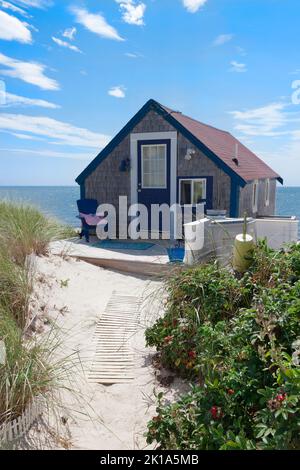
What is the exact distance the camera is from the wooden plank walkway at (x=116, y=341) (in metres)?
4.34

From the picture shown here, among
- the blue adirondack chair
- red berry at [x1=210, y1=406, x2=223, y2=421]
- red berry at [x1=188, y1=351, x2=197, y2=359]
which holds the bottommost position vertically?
red berry at [x1=188, y1=351, x2=197, y2=359]

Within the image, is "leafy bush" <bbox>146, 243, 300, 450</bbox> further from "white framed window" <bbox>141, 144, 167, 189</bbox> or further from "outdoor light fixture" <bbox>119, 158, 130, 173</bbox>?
"outdoor light fixture" <bbox>119, 158, 130, 173</bbox>

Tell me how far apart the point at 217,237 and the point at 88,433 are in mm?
3691

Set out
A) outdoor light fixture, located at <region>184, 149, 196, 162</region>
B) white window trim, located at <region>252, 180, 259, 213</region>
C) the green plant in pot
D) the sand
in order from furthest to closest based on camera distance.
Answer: white window trim, located at <region>252, 180, 259, 213</region> < outdoor light fixture, located at <region>184, 149, 196, 162</region> < the green plant in pot < the sand

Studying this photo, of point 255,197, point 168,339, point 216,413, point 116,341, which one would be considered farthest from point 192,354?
point 255,197

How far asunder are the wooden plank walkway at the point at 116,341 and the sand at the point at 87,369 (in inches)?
3.9

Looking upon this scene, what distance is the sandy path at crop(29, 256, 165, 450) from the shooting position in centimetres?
333

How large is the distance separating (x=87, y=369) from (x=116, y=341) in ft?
2.60

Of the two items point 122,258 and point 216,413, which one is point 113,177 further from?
point 216,413

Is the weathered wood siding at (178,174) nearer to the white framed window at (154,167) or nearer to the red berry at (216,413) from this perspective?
the white framed window at (154,167)

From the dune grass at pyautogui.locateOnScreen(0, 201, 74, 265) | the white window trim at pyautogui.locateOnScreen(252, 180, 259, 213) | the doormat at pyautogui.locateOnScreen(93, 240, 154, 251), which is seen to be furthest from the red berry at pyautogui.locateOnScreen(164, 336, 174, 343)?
the white window trim at pyautogui.locateOnScreen(252, 180, 259, 213)

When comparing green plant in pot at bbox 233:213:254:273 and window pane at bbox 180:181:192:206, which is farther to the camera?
window pane at bbox 180:181:192:206

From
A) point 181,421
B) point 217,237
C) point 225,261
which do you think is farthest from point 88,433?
point 217,237

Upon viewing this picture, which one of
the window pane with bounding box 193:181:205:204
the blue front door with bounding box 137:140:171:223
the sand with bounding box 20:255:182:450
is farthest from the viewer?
the blue front door with bounding box 137:140:171:223
